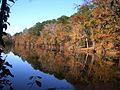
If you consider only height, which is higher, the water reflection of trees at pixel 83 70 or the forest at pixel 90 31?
the forest at pixel 90 31

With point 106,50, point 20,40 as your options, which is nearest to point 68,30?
point 106,50

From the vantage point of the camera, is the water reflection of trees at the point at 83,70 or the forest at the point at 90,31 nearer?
the forest at the point at 90,31

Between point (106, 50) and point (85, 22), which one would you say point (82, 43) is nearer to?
point (85, 22)

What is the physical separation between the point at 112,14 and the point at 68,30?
6180 centimetres

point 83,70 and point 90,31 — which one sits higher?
point 90,31

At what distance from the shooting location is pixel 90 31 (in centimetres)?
6009

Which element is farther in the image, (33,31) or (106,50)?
(33,31)

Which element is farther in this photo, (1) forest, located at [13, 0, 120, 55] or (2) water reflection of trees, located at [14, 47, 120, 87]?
(2) water reflection of trees, located at [14, 47, 120, 87]

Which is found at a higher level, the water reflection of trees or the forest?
the forest

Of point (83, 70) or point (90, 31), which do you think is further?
point (90, 31)

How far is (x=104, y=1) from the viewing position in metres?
16.4

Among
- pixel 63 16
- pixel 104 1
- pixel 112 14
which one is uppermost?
pixel 63 16

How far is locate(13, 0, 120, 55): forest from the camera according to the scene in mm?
17375

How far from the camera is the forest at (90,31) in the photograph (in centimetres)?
1738
